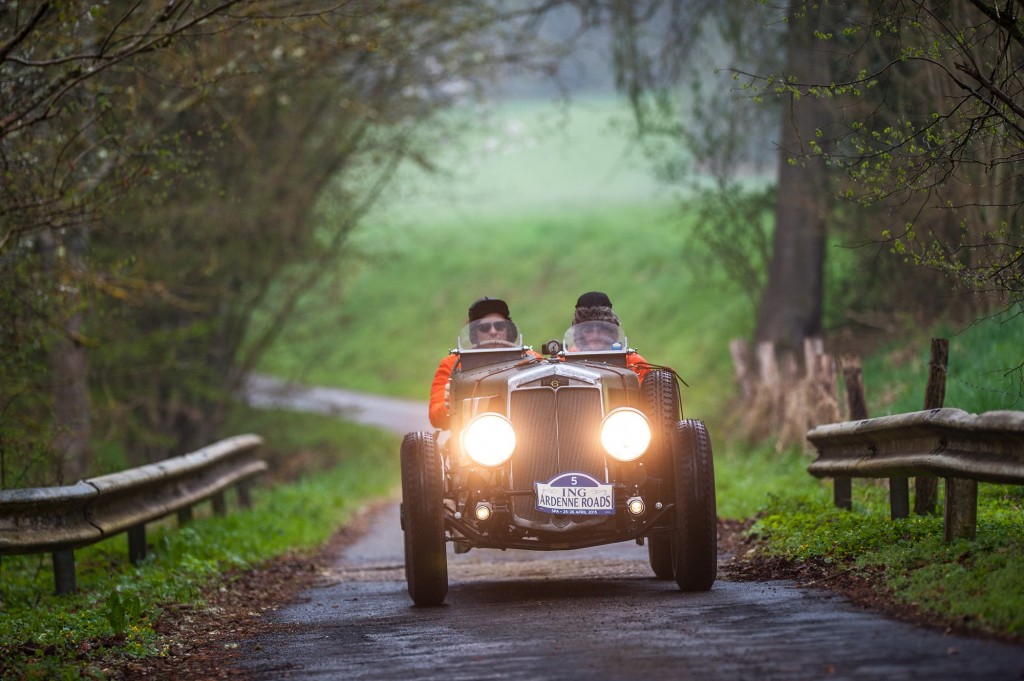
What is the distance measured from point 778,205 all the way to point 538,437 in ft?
42.9

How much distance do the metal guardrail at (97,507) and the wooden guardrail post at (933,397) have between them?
6173 mm

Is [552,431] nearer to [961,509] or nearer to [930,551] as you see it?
[930,551]

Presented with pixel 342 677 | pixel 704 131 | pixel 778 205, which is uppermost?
pixel 704 131

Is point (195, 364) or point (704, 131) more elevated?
point (704, 131)

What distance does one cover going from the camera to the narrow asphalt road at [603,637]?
5859 mm

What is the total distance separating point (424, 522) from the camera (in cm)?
887

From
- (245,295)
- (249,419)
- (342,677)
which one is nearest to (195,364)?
(245,295)

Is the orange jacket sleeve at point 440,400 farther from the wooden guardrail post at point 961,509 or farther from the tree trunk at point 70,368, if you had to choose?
the tree trunk at point 70,368

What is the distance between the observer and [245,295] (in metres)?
24.6

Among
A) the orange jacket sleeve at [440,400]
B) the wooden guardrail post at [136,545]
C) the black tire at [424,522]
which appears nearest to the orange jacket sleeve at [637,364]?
the orange jacket sleeve at [440,400]

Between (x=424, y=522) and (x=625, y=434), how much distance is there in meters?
1.44

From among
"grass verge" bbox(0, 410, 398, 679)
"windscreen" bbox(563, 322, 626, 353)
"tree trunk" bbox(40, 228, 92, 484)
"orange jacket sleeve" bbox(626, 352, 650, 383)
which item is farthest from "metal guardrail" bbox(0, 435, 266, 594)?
"orange jacket sleeve" bbox(626, 352, 650, 383)

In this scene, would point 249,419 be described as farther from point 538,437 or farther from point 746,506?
point 538,437

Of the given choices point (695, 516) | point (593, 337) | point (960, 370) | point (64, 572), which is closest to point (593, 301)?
point (593, 337)
